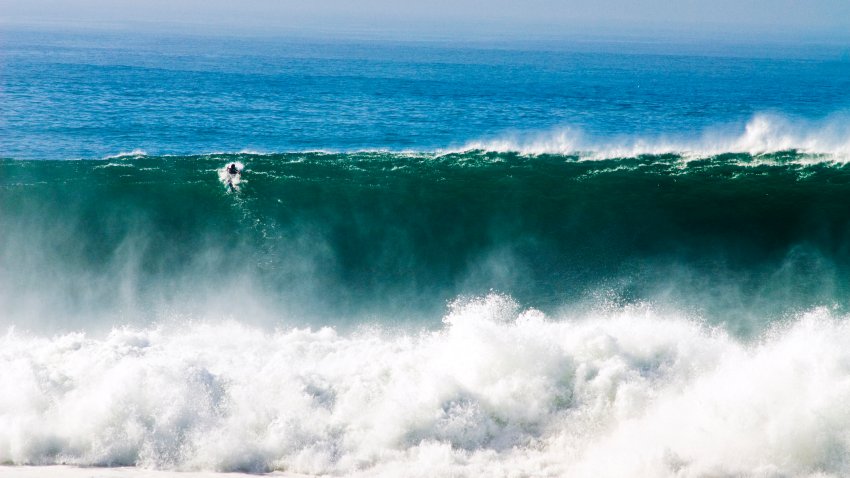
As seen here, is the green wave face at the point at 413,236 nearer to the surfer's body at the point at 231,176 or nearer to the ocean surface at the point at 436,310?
the ocean surface at the point at 436,310

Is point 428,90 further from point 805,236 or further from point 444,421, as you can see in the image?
point 444,421

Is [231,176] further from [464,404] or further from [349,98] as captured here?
[349,98]

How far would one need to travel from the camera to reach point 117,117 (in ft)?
114

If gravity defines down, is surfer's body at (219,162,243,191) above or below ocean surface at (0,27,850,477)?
above

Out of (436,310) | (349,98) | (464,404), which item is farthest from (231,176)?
(349,98)

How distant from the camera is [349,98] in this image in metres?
45.1

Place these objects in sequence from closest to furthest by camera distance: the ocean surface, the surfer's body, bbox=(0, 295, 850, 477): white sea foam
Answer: bbox=(0, 295, 850, 477): white sea foam
the ocean surface
the surfer's body

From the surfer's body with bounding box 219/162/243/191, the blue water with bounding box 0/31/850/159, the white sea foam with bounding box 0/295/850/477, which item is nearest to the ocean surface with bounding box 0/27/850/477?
the white sea foam with bounding box 0/295/850/477

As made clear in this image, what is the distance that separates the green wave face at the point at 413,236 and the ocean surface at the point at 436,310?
7 cm

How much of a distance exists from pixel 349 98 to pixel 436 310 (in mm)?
34236

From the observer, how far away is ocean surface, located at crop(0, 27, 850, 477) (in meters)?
8.77

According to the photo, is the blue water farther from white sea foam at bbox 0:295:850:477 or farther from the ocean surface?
white sea foam at bbox 0:295:850:477

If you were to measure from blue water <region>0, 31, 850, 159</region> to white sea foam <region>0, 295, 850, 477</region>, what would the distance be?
19.4 meters

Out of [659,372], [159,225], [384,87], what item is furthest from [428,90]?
[659,372]
